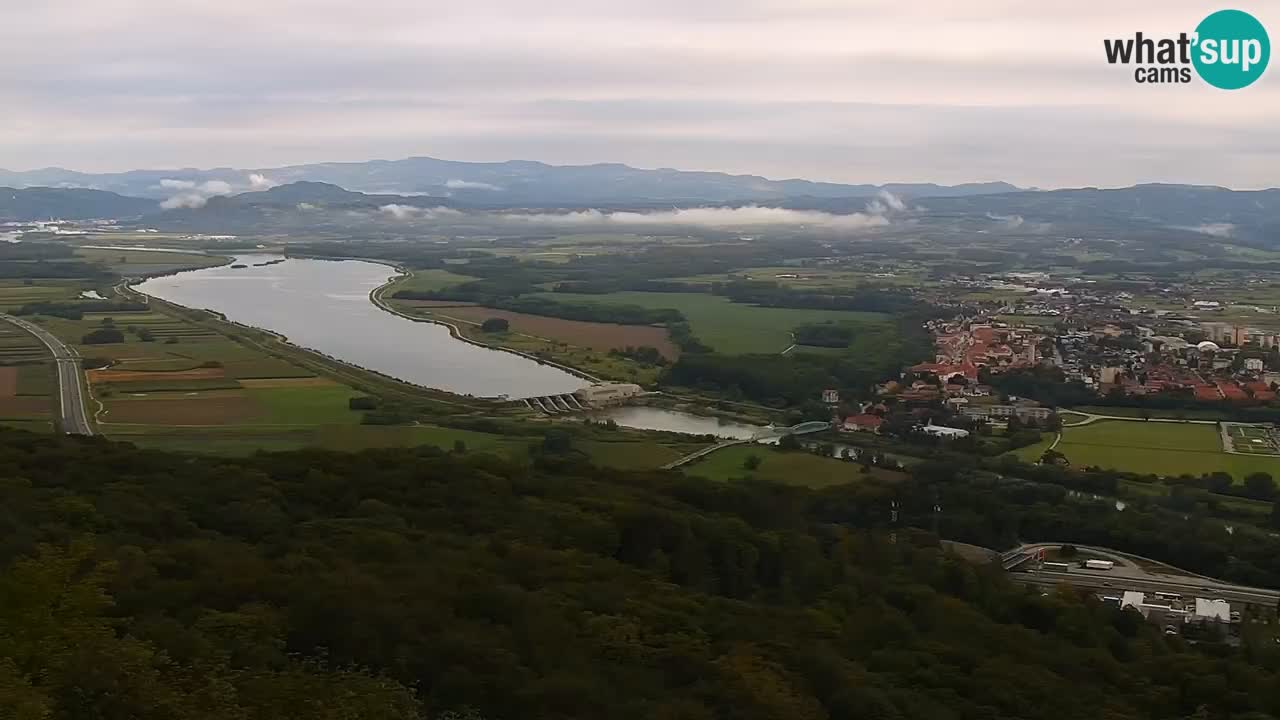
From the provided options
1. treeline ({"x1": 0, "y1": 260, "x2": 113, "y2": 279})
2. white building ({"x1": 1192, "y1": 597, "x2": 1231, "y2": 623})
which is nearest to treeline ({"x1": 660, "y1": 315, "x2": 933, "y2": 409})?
white building ({"x1": 1192, "y1": 597, "x2": 1231, "y2": 623})

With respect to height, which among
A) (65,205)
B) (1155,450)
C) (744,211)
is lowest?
(1155,450)

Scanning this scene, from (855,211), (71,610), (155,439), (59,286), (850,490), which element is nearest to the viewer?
(71,610)

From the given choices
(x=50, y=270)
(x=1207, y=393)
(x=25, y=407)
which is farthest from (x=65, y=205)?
(x=1207, y=393)

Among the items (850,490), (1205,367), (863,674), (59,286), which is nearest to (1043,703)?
(863,674)

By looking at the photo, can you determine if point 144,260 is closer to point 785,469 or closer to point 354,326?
point 354,326

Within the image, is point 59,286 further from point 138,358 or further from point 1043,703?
point 1043,703

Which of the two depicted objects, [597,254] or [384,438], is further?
[597,254]

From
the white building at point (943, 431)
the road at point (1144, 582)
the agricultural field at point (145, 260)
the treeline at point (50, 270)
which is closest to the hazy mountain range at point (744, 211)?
the agricultural field at point (145, 260)

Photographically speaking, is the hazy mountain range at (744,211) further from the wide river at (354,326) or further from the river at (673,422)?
the river at (673,422)
